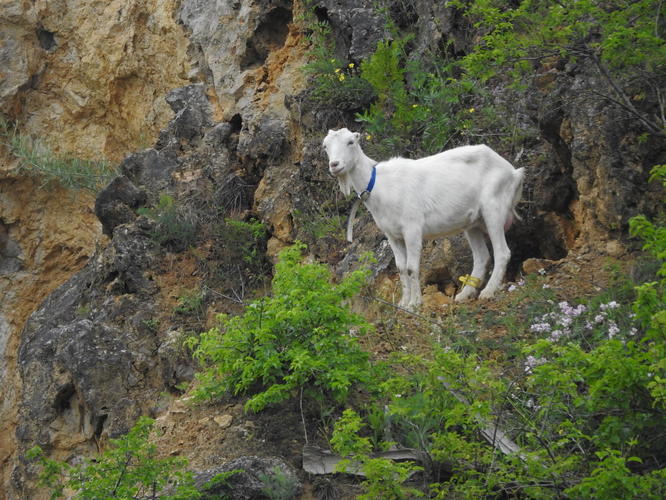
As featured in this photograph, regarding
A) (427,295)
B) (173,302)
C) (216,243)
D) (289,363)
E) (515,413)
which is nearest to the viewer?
(515,413)

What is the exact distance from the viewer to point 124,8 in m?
17.9

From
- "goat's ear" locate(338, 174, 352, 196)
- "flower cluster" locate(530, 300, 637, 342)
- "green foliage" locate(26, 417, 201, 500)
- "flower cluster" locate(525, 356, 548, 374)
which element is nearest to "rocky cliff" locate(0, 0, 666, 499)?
"green foliage" locate(26, 417, 201, 500)

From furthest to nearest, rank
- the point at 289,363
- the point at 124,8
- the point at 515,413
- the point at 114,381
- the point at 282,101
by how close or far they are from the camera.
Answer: the point at 124,8, the point at 282,101, the point at 114,381, the point at 289,363, the point at 515,413

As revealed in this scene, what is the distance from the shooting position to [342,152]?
9.92 meters

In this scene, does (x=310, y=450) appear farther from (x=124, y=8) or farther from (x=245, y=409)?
(x=124, y=8)

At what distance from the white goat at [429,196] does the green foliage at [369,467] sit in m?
3.04

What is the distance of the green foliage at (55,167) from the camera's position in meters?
17.0

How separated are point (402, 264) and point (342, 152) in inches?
53.7

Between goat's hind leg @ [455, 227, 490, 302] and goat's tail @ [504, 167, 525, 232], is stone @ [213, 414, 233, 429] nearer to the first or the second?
goat's hind leg @ [455, 227, 490, 302]

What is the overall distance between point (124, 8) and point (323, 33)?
507 cm

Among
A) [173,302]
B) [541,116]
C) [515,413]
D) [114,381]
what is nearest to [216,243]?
[173,302]

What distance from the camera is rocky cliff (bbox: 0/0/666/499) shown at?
11031 mm

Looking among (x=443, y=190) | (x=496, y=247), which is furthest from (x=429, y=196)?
(x=496, y=247)

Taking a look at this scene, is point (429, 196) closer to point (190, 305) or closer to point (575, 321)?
point (575, 321)
